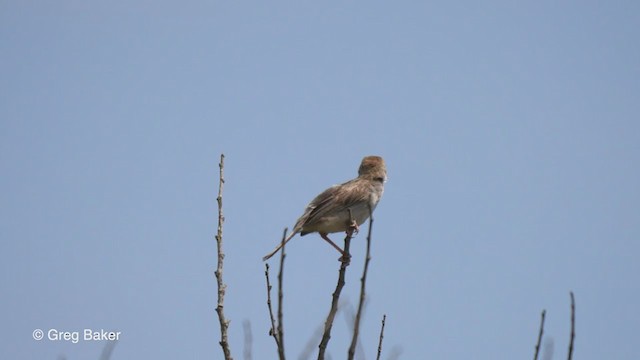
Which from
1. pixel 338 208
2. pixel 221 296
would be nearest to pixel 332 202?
pixel 338 208

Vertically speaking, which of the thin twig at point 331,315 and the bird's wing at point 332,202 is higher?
the bird's wing at point 332,202

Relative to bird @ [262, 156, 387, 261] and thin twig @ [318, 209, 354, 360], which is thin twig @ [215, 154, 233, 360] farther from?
bird @ [262, 156, 387, 261]

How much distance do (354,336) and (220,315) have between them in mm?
1273

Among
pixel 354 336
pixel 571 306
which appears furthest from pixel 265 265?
pixel 571 306

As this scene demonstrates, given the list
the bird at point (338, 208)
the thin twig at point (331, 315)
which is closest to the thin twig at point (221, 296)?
the thin twig at point (331, 315)

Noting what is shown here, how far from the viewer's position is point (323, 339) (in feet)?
15.0

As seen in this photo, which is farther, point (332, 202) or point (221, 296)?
point (332, 202)

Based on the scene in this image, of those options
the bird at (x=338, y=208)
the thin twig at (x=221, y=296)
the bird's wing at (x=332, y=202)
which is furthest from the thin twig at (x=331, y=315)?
the bird's wing at (x=332, y=202)

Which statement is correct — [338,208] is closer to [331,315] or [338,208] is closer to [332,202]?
[332,202]

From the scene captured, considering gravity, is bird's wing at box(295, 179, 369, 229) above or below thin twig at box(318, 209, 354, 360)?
above

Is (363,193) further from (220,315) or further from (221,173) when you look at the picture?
(220,315)

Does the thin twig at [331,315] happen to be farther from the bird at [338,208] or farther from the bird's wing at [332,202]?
the bird's wing at [332,202]

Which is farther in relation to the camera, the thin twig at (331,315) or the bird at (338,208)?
the bird at (338,208)

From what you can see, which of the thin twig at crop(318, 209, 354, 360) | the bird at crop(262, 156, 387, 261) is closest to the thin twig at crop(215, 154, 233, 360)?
the thin twig at crop(318, 209, 354, 360)
